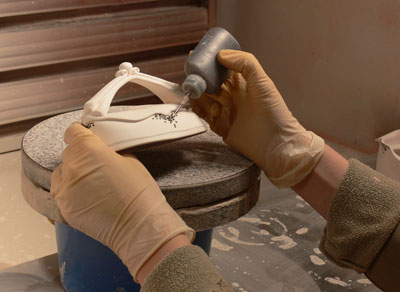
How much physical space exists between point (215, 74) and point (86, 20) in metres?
2.06

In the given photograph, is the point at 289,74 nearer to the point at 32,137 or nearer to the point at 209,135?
the point at 209,135

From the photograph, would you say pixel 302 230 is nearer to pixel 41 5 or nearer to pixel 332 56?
pixel 332 56

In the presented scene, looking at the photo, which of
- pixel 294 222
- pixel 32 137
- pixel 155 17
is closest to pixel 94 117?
pixel 32 137

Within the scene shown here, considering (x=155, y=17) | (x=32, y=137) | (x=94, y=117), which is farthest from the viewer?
(x=155, y=17)

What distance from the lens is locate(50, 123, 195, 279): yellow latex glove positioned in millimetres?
942

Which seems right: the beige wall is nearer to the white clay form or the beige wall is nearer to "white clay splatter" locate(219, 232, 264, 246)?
"white clay splatter" locate(219, 232, 264, 246)

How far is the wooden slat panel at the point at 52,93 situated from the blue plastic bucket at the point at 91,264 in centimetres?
176

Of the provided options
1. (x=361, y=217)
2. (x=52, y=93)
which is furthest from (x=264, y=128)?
(x=52, y=93)

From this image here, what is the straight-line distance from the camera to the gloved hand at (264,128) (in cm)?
120

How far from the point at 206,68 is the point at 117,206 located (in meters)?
0.43

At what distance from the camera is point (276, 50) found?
10.7 feet

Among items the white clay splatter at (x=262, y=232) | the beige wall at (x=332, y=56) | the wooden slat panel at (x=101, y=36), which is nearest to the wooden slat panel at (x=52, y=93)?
the wooden slat panel at (x=101, y=36)

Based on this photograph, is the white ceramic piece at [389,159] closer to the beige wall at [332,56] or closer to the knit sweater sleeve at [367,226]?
the beige wall at [332,56]

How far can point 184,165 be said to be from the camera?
46.5 inches
